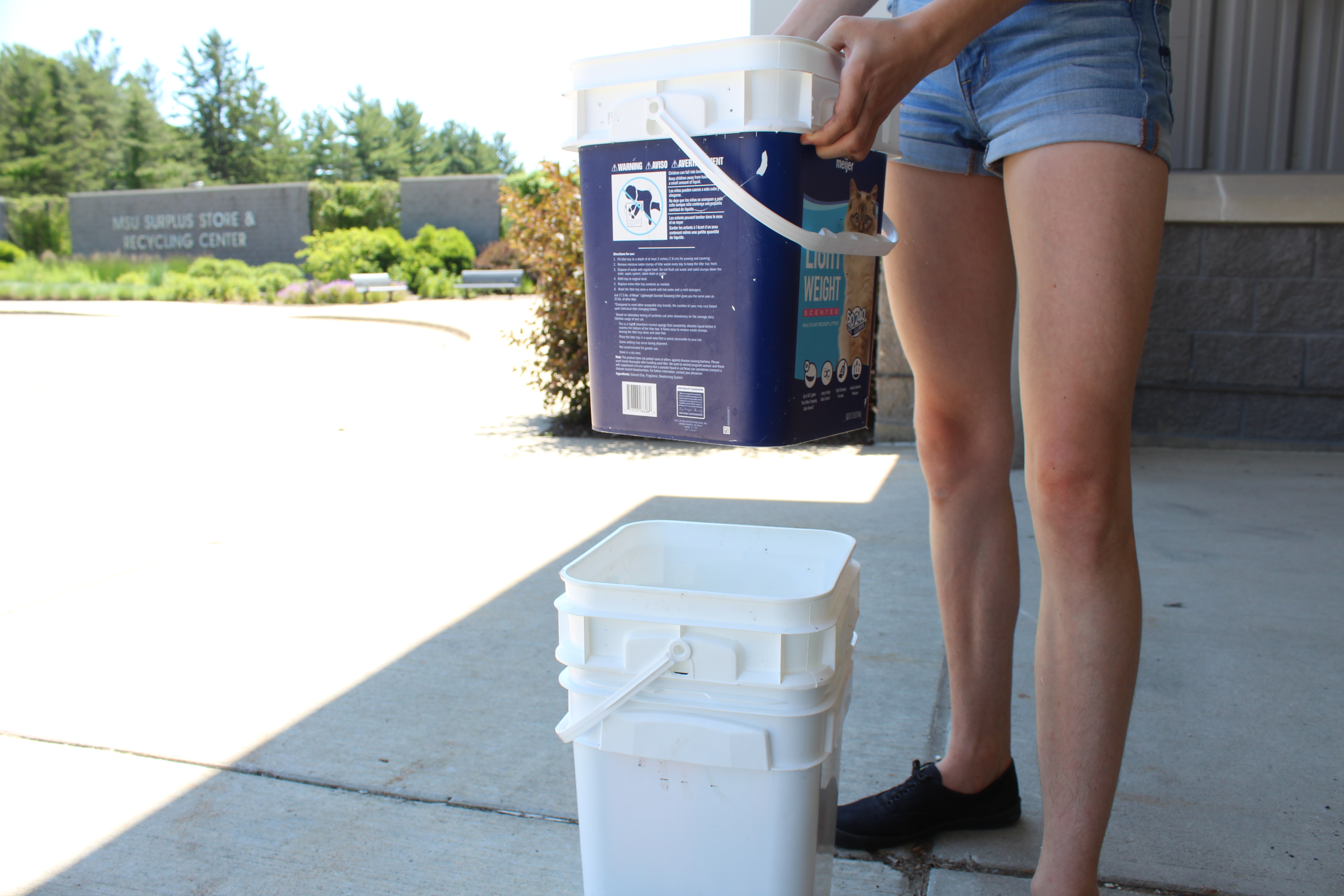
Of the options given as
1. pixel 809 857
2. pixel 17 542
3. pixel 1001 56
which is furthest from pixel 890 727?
pixel 17 542

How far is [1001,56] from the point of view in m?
1.33

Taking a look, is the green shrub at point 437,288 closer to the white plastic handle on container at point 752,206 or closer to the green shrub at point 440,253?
the green shrub at point 440,253

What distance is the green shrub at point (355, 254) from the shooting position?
23172 millimetres

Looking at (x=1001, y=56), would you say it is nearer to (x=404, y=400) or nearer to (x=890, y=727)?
(x=890, y=727)

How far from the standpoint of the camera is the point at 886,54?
1.18 metres

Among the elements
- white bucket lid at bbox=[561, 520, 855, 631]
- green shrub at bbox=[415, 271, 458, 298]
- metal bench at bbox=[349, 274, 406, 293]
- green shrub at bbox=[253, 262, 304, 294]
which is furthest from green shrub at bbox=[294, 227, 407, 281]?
white bucket lid at bbox=[561, 520, 855, 631]

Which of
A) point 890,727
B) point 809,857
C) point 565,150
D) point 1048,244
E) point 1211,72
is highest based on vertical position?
point 1211,72

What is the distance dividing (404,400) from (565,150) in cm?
623

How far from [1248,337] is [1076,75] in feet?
14.8

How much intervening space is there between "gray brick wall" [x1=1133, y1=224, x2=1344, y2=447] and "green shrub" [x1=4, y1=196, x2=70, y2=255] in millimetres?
40219

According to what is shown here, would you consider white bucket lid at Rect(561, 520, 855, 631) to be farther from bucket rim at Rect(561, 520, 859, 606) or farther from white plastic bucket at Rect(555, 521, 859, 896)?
white plastic bucket at Rect(555, 521, 859, 896)

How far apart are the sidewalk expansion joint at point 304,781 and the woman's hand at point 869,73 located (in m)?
1.24

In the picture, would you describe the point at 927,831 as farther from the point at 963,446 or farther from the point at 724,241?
the point at 724,241

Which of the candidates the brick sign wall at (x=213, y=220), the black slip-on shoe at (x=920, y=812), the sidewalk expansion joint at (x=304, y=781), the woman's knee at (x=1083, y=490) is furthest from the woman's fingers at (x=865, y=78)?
the brick sign wall at (x=213, y=220)
